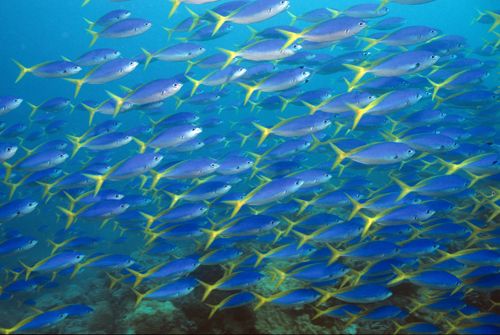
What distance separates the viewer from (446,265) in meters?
4.36

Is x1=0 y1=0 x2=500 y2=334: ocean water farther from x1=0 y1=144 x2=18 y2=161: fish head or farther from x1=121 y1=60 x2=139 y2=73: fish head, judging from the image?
x1=121 y1=60 x2=139 y2=73: fish head

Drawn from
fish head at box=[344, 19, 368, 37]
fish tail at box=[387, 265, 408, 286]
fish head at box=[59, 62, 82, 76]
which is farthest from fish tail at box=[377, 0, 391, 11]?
fish head at box=[59, 62, 82, 76]

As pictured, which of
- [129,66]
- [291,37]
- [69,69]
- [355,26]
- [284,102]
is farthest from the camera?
[284,102]

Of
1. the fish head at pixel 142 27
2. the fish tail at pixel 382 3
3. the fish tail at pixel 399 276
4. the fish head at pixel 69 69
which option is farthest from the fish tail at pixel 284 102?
the fish tail at pixel 399 276

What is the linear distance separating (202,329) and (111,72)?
12.7 ft

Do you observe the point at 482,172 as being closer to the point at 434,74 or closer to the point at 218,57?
the point at 434,74

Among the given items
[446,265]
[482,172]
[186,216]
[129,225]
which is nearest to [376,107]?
[482,172]

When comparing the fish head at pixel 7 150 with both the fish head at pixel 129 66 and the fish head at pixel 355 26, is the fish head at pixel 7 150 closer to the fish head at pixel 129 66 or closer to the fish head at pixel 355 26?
the fish head at pixel 129 66

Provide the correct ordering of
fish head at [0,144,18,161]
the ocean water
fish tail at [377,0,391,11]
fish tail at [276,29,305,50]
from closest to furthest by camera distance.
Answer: the ocean water → fish head at [0,144,18,161] → fish tail at [276,29,305,50] → fish tail at [377,0,391,11]

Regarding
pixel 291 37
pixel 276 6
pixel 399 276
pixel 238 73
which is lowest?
pixel 399 276

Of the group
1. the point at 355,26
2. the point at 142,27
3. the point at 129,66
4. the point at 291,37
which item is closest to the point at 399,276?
the point at 355,26

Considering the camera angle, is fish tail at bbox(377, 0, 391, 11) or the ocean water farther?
fish tail at bbox(377, 0, 391, 11)

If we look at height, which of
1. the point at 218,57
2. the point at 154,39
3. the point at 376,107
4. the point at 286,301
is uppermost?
the point at 218,57

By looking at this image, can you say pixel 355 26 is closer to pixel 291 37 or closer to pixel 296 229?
pixel 291 37
